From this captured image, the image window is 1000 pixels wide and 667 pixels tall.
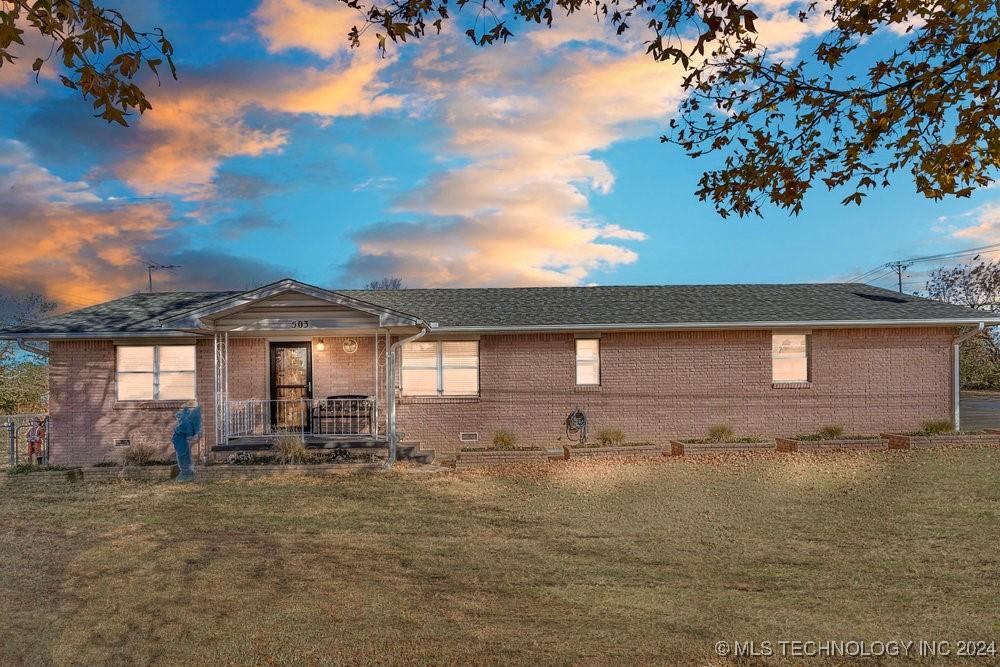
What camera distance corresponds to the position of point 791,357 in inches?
674

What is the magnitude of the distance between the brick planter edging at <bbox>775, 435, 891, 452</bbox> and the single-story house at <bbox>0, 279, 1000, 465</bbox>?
1.17 meters

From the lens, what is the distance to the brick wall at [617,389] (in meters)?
16.1

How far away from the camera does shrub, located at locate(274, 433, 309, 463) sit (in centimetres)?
1383

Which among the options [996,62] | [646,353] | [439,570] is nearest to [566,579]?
[439,570]

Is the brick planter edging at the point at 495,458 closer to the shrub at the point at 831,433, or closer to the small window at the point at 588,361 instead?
the small window at the point at 588,361

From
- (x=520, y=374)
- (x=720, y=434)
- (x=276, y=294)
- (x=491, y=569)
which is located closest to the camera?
(x=491, y=569)

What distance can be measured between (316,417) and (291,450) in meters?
2.41

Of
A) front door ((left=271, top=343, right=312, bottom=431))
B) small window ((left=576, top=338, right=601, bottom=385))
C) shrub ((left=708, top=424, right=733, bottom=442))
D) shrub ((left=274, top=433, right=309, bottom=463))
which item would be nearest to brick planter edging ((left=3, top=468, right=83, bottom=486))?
shrub ((left=274, top=433, right=309, bottom=463))

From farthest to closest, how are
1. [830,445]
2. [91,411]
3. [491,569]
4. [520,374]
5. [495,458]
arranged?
1. [520,374]
2. [91,411]
3. [830,445]
4. [495,458]
5. [491,569]

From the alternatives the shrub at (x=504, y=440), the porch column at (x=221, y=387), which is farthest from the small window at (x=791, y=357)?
the porch column at (x=221, y=387)

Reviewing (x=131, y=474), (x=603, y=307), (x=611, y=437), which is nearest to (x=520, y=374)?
(x=611, y=437)

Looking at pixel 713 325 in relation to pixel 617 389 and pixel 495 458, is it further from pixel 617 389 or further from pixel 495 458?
pixel 495 458

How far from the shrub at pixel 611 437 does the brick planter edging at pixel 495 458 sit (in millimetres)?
1912

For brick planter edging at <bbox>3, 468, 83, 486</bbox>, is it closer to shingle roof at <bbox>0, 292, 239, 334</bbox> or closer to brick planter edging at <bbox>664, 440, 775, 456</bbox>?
shingle roof at <bbox>0, 292, 239, 334</bbox>
